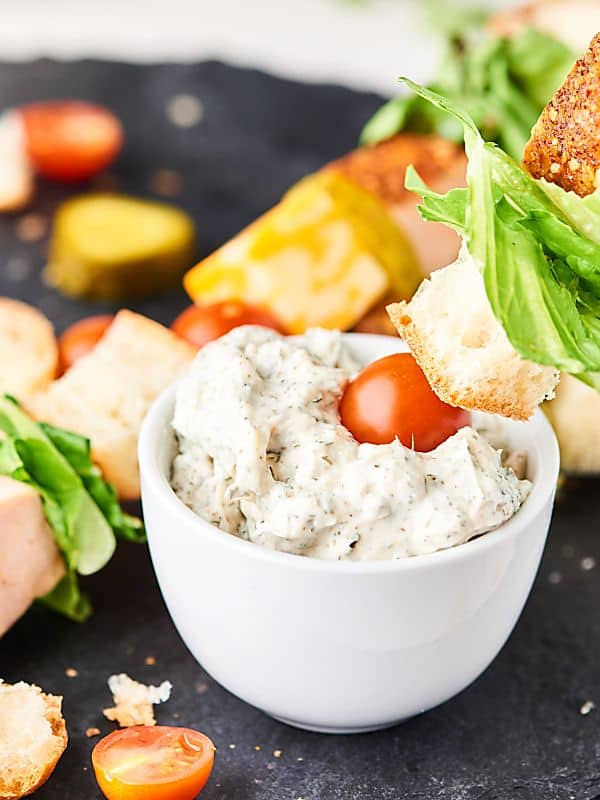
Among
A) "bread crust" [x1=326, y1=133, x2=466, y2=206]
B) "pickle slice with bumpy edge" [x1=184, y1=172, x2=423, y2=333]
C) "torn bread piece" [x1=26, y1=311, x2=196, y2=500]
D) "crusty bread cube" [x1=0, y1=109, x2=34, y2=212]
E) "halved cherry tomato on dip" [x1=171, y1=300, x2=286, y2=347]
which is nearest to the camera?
"torn bread piece" [x1=26, y1=311, x2=196, y2=500]

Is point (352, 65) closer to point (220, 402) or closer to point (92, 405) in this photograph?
point (92, 405)

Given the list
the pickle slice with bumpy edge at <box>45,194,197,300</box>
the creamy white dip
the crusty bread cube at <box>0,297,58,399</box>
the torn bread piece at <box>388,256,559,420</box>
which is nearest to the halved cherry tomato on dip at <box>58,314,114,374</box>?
the crusty bread cube at <box>0,297,58,399</box>

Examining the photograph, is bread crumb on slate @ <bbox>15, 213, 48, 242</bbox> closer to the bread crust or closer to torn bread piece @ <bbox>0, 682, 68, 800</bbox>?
the bread crust

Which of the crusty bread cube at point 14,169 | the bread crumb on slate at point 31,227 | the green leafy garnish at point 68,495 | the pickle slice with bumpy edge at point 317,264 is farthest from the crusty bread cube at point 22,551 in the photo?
the crusty bread cube at point 14,169

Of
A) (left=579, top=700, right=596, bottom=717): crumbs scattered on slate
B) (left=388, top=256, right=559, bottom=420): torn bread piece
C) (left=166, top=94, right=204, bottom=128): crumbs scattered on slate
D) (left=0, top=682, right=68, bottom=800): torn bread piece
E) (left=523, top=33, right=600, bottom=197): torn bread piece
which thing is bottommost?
(left=166, top=94, right=204, bottom=128): crumbs scattered on slate

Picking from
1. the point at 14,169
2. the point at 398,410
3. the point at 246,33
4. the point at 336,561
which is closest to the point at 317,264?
the point at 398,410
